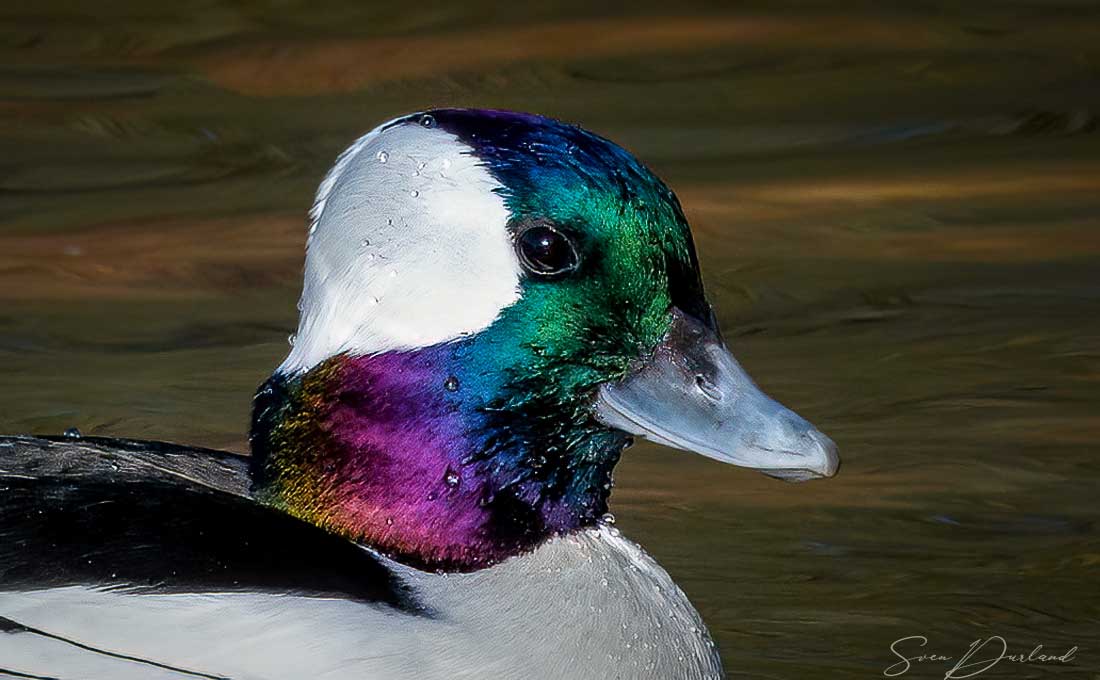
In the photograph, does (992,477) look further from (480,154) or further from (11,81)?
(11,81)

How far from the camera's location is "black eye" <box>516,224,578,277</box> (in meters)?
4.37

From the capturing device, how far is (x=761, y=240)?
27.9ft

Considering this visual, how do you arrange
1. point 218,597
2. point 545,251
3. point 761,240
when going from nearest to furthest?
point 218,597, point 545,251, point 761,240

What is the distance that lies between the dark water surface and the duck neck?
3.79 feet

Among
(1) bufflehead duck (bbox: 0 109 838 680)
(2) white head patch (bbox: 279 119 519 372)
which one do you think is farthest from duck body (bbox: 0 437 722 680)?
(2) white head patch (bbox: 279 119 519 372)

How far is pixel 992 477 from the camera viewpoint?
6566 mm

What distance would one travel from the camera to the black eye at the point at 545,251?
4.37 m

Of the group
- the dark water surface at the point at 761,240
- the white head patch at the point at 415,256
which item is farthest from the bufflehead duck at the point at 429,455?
the dark water surface at the point at 761,240

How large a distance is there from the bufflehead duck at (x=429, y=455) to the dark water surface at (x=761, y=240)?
1102mm

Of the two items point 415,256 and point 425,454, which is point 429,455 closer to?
point 425,454

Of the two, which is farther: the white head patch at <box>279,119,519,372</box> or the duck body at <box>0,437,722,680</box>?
the white head patch at <box>279,119,519,372</box>

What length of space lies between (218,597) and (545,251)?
902mm

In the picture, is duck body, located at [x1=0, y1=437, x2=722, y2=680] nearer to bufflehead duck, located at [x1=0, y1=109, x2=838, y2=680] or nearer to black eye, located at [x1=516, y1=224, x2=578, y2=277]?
bufflehead duck, located at [x1=0, y1=109, x2=838, y2=680]

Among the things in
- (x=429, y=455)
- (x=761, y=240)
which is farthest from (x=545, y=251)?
(x=761, y=240)
